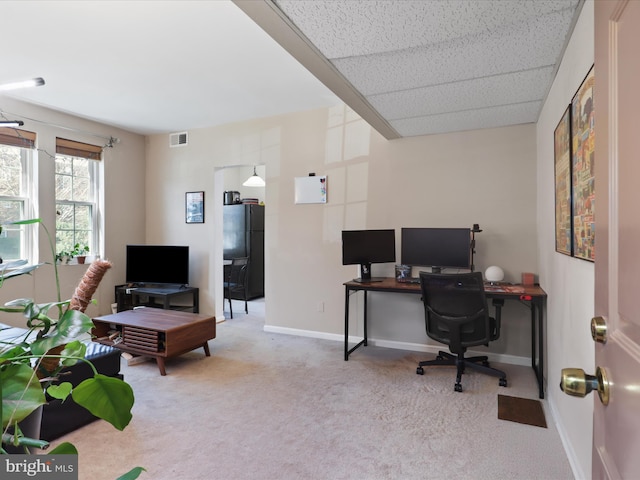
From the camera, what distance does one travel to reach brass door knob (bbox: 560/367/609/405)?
0.70m

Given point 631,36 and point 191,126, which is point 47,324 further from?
point 191,126

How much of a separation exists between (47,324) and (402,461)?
6.49 ft

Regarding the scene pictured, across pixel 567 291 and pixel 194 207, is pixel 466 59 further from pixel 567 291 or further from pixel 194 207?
pixel 194 207

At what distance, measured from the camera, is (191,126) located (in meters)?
5.12

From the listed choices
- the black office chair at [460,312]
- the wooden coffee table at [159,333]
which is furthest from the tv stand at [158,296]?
the black office chair at [460,312]

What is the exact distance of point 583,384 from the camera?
70 cm

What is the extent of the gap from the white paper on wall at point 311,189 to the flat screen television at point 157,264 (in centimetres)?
177

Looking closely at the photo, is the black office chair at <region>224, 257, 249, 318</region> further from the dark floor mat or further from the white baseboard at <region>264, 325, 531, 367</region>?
the dark floor mat

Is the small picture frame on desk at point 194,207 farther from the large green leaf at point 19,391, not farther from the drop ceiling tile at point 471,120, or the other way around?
the large green leaf at point 19,391

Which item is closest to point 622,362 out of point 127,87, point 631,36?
point 631,36

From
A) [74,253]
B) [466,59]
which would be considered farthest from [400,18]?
[74,253]

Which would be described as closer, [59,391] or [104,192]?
[59,391]

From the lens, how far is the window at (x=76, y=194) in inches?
182

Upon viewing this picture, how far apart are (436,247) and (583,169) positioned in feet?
6.43
